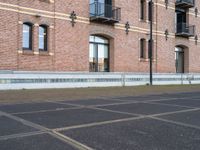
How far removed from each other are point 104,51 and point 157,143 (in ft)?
68.5

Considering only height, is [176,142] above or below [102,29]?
below

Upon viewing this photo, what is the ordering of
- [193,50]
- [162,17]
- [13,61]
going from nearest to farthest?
[13,61] < [162,17] < [193,50]

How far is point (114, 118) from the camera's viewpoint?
852 centimetres

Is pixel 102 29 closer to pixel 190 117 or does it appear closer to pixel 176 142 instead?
pixel 190 117

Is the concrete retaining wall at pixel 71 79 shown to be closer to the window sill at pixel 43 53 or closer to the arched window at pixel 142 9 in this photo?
the window sill at pixel 43 53

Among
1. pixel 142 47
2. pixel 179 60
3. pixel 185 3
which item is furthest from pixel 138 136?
pixel 179 60

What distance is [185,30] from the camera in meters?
33.1

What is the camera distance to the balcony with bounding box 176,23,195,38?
106ft

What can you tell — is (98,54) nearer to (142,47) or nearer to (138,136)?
(142,47)

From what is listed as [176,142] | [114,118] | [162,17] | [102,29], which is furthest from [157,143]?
[162,17]

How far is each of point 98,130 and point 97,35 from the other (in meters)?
19.5

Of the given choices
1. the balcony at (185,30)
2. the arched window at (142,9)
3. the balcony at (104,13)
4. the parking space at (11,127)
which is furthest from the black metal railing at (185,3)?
the parking space at (11,127)

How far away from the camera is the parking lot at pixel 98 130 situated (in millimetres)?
5633

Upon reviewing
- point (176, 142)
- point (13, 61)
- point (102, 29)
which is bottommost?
point (176, 142)
